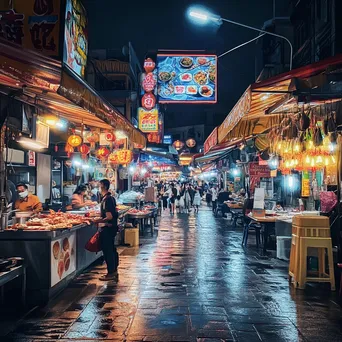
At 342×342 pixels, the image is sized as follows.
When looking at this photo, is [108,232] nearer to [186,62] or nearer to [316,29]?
[186,62]

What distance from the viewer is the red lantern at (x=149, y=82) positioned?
1046 inches

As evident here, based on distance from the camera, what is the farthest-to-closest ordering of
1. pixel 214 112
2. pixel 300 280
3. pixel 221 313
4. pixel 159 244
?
pixel 214 112 < pixel 159 244 < pixel 300 280 < pixel 221 313

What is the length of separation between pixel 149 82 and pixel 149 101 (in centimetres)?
190

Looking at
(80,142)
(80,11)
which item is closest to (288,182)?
(80,142)

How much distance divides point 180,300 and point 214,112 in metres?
67.1

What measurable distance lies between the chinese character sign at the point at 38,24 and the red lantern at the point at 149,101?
64.2 ft

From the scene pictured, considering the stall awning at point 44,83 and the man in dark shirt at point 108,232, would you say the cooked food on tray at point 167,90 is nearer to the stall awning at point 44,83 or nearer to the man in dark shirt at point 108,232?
the stall awning at point 44,83

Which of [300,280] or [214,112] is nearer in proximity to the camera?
[300,280]

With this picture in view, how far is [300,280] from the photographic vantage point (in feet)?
26.2

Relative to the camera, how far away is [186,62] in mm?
21203

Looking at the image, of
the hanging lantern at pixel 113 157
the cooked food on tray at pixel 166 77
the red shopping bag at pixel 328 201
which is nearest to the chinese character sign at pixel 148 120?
the cooked food on tray at pixel 166 77

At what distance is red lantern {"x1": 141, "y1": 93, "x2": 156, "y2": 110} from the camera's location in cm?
2783

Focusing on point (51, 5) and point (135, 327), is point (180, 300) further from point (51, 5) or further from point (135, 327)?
point (51, 5)

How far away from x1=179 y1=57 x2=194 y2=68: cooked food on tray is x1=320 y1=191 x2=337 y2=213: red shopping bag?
13.3m
